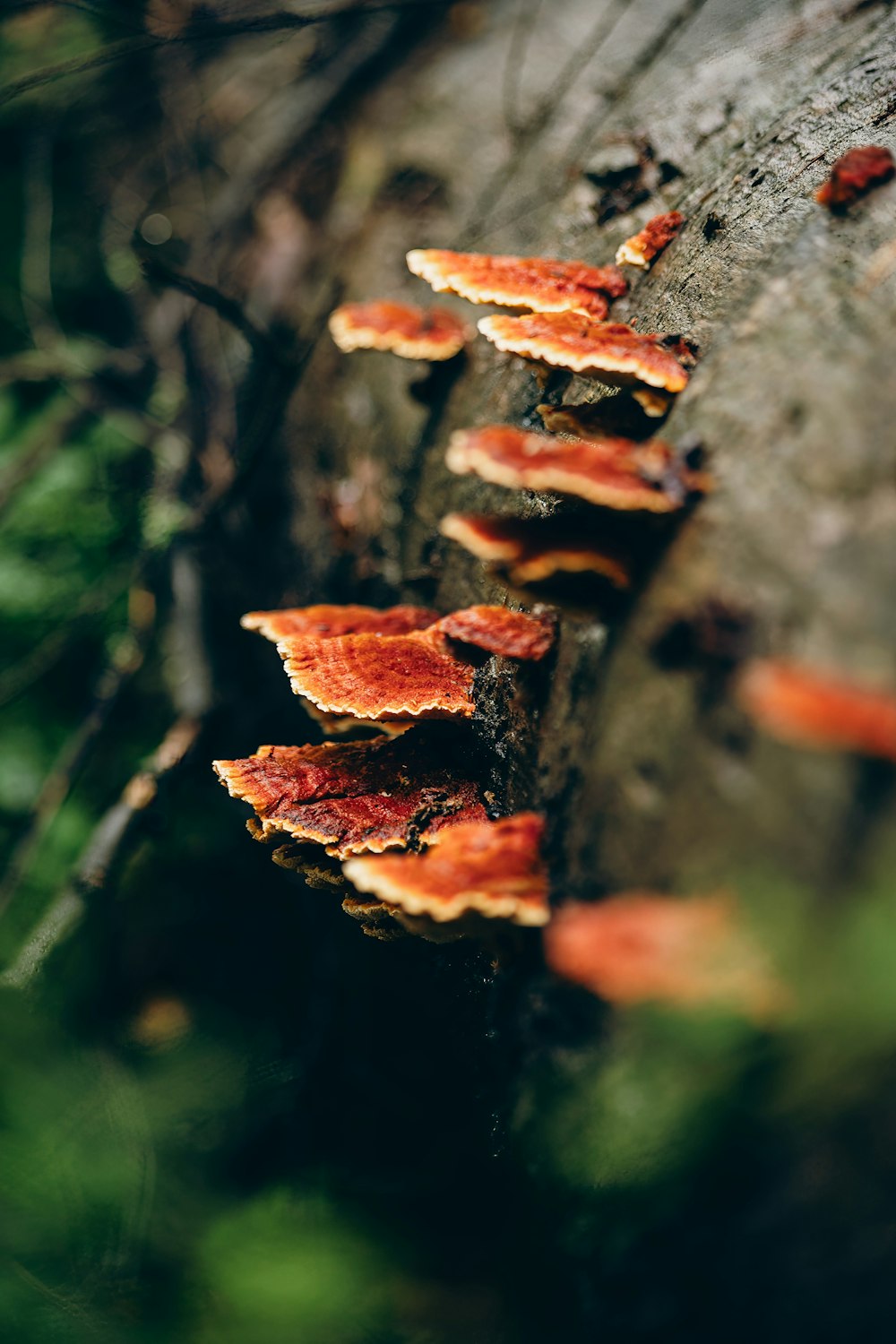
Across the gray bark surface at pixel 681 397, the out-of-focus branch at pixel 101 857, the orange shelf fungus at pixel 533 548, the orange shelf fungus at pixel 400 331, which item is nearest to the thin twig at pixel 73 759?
the out-of-focus branch at pixel 101 857

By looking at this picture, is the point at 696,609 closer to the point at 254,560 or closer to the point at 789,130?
the point at 789,130

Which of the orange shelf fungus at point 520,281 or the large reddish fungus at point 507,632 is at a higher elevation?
the orange shelf fungus at point 520,281

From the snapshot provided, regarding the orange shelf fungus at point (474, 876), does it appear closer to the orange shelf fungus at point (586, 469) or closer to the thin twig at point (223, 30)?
the orange shelf fungus at point (586, 469)

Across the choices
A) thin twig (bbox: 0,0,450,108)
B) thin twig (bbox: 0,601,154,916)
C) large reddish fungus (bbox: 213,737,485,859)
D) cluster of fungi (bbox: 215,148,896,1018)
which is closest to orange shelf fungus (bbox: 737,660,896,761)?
cluster of fungi (bbox: 215,148,896,1018)

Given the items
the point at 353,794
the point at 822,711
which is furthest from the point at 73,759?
the point at 822,711

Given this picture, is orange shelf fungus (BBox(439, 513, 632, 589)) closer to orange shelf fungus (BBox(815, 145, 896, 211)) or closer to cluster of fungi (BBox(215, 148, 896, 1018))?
cluster of fungi (BBox(215, 148, 896, 1018))

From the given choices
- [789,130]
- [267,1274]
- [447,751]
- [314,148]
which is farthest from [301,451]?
[267,1274]
